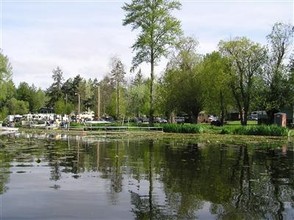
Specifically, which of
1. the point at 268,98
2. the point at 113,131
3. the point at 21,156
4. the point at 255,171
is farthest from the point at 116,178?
the point at 268,98

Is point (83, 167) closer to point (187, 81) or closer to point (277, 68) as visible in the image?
point (187, 81)

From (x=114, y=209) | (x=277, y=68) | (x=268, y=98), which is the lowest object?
(x=114, y=209)

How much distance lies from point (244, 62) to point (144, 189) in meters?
53.0

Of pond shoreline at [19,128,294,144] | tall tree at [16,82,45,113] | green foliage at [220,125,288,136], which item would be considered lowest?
pond shoreline at [19,128,294,144]

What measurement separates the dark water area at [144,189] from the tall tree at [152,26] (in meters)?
36.7

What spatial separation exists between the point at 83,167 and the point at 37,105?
126658mm

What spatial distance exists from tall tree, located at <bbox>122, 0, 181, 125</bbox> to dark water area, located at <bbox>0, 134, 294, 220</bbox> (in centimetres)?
3667

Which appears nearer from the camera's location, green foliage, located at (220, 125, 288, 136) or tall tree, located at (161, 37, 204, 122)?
green foliage, located at (220, 125, 288, 136)

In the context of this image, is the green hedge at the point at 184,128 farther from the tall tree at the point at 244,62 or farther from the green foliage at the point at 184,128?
the tall tree at the point at 244,62

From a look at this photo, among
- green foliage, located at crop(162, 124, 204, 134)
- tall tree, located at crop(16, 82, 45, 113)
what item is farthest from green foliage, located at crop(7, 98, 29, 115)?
green foliage, located at crop(162, 124, 204, 134)

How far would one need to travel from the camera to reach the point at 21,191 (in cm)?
1327

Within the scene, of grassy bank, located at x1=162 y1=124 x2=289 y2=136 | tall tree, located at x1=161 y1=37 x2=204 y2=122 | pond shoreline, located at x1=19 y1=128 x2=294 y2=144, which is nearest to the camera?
pond shoreline, located at x1=19 y1=128 x2=294 y2=144

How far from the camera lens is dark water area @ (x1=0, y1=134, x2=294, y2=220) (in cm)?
1078

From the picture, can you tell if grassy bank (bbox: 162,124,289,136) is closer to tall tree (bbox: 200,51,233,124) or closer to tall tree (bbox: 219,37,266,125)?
tall tree (bbox: 200,51,233,124)
